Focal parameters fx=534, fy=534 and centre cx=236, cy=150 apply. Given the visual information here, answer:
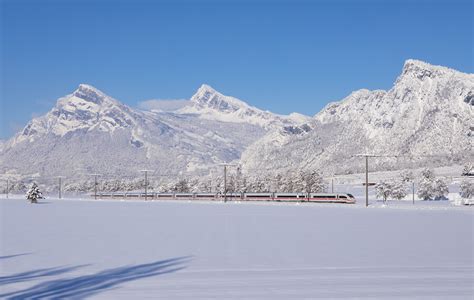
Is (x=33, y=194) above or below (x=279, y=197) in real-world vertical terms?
above

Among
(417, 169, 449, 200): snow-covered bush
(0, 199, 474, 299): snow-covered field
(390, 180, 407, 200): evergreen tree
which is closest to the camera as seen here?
(0, 199, 474, 299): snow-covered field

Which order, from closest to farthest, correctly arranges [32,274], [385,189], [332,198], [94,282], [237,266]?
[94,282] < [32,274] < [237,266] < [332,198] < [385,189]

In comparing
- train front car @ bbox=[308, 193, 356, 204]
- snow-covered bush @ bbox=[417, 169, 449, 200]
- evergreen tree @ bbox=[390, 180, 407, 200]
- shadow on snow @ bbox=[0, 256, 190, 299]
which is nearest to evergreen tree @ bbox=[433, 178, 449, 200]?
snow-covered bush @ bbox=[417, 169, 449, 200]

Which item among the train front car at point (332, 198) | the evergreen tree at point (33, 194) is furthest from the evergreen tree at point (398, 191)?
the evergreen tree at point (33, 194)

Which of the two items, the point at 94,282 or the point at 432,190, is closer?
the point at 94,282

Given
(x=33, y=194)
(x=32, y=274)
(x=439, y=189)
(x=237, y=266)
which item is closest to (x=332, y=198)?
(x=439, y=189)

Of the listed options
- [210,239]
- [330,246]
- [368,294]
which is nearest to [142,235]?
[210,239]

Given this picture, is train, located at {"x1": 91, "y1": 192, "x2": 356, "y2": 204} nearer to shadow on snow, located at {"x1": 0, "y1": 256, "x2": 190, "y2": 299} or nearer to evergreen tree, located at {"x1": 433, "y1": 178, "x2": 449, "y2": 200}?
evergreen tree, located at {"x1": 433, "y1": 178, "x2": 449, "y2": 200}

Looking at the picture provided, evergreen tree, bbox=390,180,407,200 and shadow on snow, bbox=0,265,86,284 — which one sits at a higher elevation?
shadow on snow, bbox=0,265,86,284

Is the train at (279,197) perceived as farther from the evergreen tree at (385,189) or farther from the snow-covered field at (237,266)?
the snow-covered field at (237,266)

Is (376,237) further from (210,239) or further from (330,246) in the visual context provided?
(210,239)

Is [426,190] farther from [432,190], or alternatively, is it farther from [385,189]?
[385,189]

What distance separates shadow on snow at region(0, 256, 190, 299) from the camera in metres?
12.9

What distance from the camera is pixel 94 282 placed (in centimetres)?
1440
